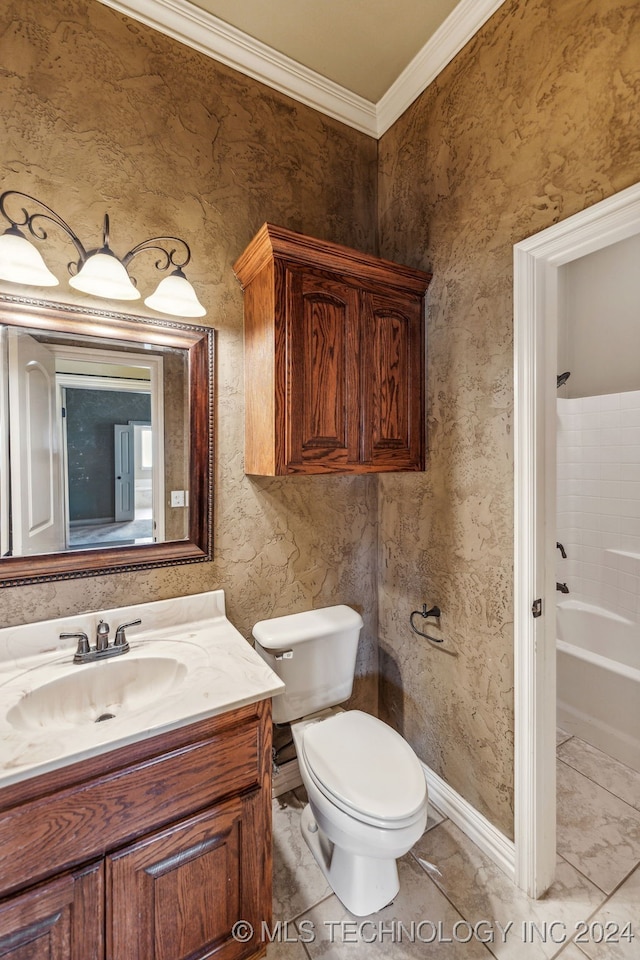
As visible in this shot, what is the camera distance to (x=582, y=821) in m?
1.66

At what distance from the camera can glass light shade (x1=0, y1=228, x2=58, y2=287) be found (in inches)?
45.2

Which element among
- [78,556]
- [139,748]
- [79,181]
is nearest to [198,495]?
[78,556]

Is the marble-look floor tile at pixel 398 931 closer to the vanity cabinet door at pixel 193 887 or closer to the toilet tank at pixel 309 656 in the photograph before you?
the vanity cabinet door at pixel 193 887

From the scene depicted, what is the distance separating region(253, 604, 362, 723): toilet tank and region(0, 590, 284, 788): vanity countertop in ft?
0.65

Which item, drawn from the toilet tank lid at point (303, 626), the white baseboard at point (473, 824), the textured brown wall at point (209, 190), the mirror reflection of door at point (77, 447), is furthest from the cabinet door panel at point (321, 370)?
the white baseboard at point (473, 824)

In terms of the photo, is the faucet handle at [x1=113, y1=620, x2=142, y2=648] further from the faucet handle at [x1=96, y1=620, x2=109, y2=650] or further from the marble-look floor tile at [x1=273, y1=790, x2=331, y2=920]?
the marble-look floor tile at [x1=273, y1=790, x2=331, y2=920]

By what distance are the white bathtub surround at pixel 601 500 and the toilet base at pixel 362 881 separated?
1733 millimetres

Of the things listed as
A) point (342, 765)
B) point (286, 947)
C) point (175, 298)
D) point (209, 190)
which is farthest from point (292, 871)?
point (209, 190)

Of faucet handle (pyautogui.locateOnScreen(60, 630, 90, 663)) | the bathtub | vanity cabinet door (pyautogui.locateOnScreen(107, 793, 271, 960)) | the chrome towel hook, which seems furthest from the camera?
the bathtub

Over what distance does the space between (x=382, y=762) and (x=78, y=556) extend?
1.20m

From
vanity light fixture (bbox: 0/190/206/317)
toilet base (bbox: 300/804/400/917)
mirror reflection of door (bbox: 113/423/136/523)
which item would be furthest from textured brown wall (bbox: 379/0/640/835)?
mirror reflection of door (bbox: 113/423/136/523)

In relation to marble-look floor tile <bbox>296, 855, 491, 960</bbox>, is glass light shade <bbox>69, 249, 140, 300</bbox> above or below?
above

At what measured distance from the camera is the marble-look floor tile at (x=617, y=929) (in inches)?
47.5

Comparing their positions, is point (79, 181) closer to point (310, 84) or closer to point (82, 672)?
point (310, 84)
